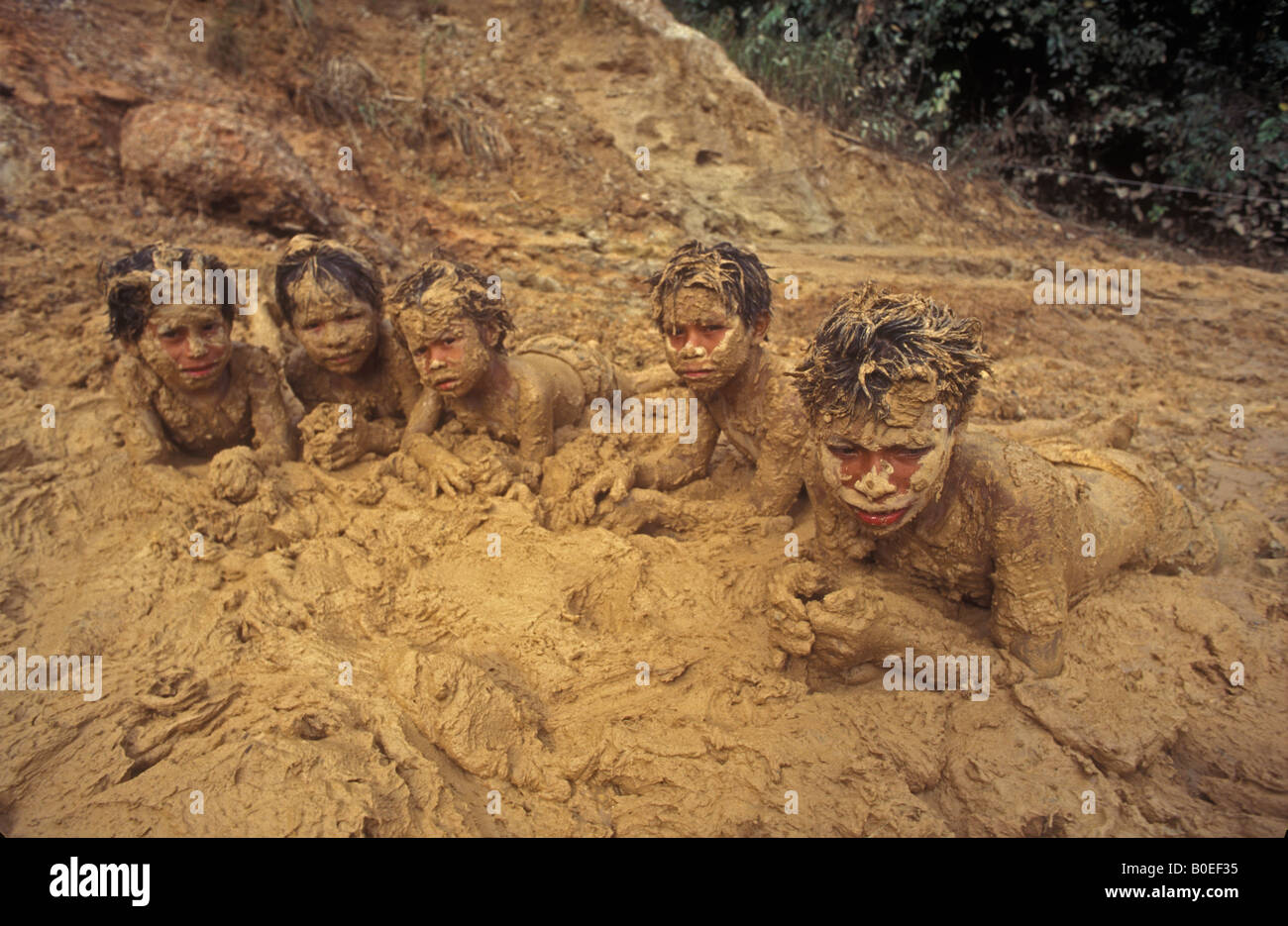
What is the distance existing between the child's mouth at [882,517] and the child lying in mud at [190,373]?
2819mm

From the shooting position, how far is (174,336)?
386cm

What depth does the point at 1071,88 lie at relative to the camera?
9562 mm

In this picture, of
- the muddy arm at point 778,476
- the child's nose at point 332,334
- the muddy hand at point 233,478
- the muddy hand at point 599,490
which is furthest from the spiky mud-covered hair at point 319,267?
the muddy arm at point 778,476

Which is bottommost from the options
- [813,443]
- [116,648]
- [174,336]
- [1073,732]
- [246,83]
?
[1073,732]

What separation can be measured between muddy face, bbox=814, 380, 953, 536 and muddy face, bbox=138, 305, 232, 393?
3076 millimetres

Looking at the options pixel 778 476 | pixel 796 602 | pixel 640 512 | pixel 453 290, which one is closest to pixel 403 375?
pixel 453 290

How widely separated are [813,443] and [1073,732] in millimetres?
1321

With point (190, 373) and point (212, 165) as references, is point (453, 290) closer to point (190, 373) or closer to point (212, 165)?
point (190, 373)

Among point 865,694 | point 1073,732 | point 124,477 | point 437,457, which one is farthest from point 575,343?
point 1073,732

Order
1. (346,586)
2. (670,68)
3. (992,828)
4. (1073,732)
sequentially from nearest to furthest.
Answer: (992,828) → (1073,732) → (346,586) → (670,68)

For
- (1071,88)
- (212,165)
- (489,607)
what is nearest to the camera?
(489,607)

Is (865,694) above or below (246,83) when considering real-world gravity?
below

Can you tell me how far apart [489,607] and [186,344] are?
2137 millimetres

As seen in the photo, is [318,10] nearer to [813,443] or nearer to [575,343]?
[575,343]
